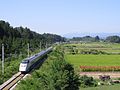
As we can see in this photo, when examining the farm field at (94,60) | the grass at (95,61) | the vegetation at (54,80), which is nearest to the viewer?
the vegetation at (54,80)

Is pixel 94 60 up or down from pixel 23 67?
down

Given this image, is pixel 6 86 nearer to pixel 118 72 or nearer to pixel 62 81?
pixel 62 81

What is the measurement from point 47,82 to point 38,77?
64cm

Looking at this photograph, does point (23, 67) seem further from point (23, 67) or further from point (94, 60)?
point (94, 60)

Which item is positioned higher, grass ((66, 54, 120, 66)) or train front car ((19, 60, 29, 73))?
train front car ((19, 60, 29, 73))

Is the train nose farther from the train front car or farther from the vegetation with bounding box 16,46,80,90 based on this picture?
the vegetation with bounding box 16,46,80,90

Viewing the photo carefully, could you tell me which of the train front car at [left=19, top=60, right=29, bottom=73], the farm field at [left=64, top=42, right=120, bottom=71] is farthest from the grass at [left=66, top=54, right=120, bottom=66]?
the train front car at [left=19, top=60, right=29, bottom=73]

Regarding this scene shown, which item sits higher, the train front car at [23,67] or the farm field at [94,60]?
the train front car at [23,67]

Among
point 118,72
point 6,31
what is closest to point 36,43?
point 6,31

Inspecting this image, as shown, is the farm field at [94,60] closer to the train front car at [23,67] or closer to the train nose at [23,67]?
the train front car at [23,67]

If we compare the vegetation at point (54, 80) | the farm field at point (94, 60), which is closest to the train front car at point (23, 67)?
the farm field at point (94, 60)

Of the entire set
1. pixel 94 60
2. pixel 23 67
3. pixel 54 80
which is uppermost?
pixel 54 80

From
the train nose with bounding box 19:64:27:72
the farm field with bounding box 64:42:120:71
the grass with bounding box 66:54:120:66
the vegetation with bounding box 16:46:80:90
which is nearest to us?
the vegetation with bounding box 16:46:80:90

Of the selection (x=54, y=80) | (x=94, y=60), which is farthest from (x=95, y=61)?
(x=54, y=80)
